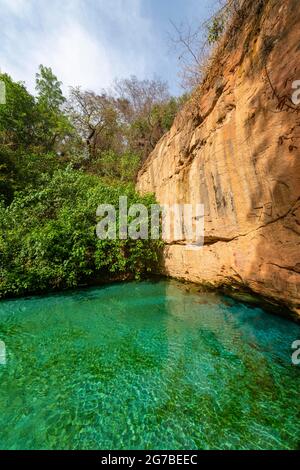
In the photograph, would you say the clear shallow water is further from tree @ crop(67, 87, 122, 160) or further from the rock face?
tree @ crop(67, 87, 122, 160)

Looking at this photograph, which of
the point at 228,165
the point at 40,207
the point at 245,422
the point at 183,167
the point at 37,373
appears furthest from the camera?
the point at 40,207

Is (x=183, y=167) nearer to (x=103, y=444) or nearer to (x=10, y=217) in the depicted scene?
(x=10, y=217)

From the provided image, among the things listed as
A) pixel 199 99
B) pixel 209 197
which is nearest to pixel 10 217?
pixel 209 197

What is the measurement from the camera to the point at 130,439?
257 cm

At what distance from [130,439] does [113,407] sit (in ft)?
1.73

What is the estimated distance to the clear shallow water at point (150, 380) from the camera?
2609 millimetres

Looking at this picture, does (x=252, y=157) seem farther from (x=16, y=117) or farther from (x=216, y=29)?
(x=16, y=117)

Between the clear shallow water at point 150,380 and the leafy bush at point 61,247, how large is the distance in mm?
1921

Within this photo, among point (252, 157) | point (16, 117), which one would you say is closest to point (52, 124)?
point (16, 117)

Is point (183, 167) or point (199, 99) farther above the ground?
point (199, 99)

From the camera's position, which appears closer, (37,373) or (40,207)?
(37,373)

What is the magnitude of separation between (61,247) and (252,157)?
249 inches

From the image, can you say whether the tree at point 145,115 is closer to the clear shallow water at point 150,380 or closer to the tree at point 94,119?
the tree at point 94,119

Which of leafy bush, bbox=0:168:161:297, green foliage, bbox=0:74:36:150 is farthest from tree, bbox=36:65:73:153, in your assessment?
leafy bush, bbox=0:168:161:297
